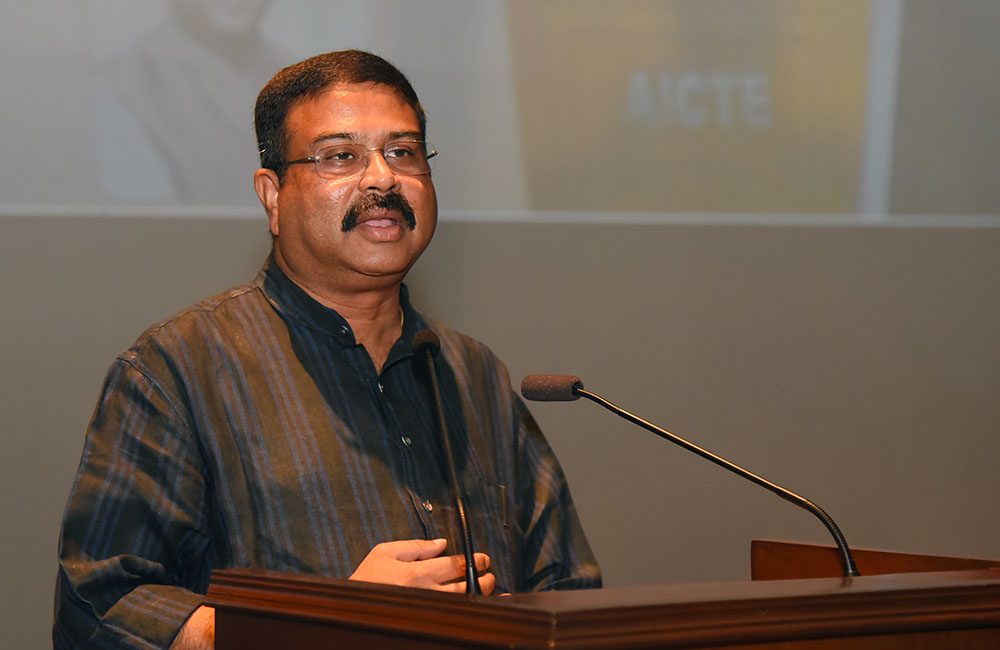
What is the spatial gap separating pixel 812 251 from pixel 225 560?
104 inches

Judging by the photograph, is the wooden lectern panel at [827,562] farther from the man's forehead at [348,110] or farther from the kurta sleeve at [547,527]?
the man's forehead at [348,110]

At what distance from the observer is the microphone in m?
1.41

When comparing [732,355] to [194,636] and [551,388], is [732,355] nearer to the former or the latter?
[551,388]

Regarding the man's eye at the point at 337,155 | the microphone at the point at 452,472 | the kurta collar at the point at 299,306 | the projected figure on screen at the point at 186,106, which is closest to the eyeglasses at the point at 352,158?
the man's eye at the point at 337,155

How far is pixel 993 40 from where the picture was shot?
4254mm

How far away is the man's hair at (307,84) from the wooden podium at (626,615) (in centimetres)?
102

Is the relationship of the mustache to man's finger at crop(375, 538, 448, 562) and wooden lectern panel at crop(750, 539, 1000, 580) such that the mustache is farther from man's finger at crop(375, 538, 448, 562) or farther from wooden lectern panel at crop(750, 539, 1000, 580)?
wooden lectern panel at crop(750, 539, 1000, 580)

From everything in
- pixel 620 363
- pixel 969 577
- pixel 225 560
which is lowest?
pixel 620 363

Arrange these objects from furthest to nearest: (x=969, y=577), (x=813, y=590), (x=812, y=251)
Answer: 1. (x=812, y=251)
2. (x=969, y=577)
3. (x=813, y=590)

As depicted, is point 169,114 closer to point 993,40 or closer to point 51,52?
point 51,52

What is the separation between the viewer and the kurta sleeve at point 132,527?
1.75 metres

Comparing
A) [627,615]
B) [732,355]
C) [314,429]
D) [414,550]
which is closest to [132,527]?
[314,429]

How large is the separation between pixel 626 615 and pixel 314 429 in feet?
3.38

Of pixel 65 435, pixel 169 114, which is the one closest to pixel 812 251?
pixel 169 114
